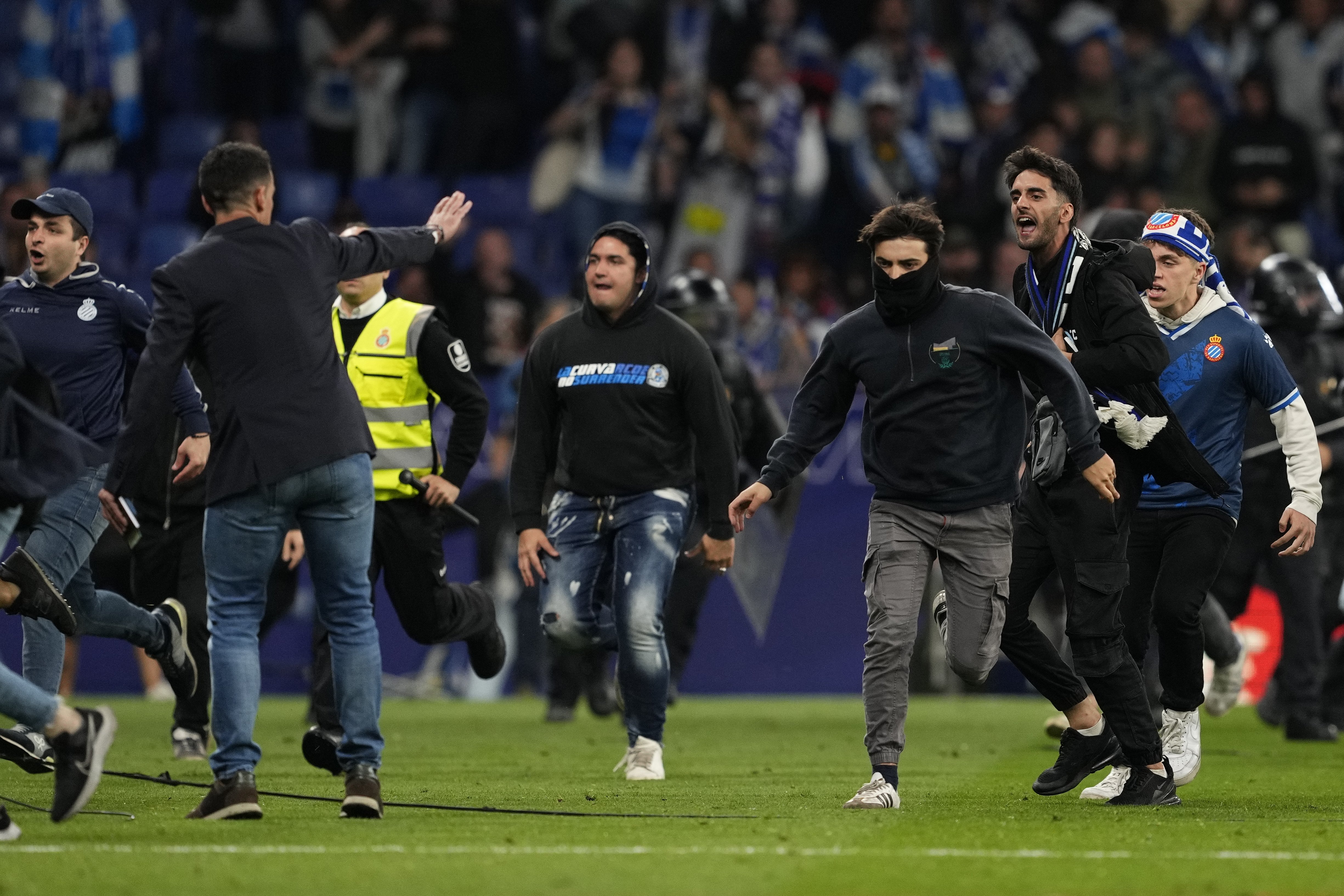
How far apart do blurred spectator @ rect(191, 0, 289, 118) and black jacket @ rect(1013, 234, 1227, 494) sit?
43.6ft

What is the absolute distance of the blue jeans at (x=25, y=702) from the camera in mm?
6328

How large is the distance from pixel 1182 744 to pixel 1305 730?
11.4ft

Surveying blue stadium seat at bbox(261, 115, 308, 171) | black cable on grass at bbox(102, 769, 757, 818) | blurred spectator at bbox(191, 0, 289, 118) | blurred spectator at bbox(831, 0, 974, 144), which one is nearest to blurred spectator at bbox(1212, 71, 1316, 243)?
blurred spectator at bbox(831, 0, 974, 144)

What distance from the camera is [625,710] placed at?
8.95m

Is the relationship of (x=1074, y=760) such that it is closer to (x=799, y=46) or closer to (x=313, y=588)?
(x=313, y=588)

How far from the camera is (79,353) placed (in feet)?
27.5

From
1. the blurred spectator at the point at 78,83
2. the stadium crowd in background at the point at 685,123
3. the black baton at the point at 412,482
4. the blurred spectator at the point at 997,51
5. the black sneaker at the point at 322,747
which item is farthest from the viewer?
the blurred spectator at the point at 997,51

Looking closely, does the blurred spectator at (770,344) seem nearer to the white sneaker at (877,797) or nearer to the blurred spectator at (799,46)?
the blurred spectator at (799,46)

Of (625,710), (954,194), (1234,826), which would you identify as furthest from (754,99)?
(1234,826)

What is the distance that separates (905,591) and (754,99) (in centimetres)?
1064

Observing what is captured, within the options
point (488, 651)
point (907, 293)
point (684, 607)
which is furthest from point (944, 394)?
point (684, 607)

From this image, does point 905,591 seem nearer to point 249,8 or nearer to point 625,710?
point 625,710

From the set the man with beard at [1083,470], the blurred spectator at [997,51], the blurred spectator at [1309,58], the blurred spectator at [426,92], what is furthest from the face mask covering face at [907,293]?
the blurred spectator at [426,92]

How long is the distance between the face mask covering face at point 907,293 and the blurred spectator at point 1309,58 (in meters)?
11.7
